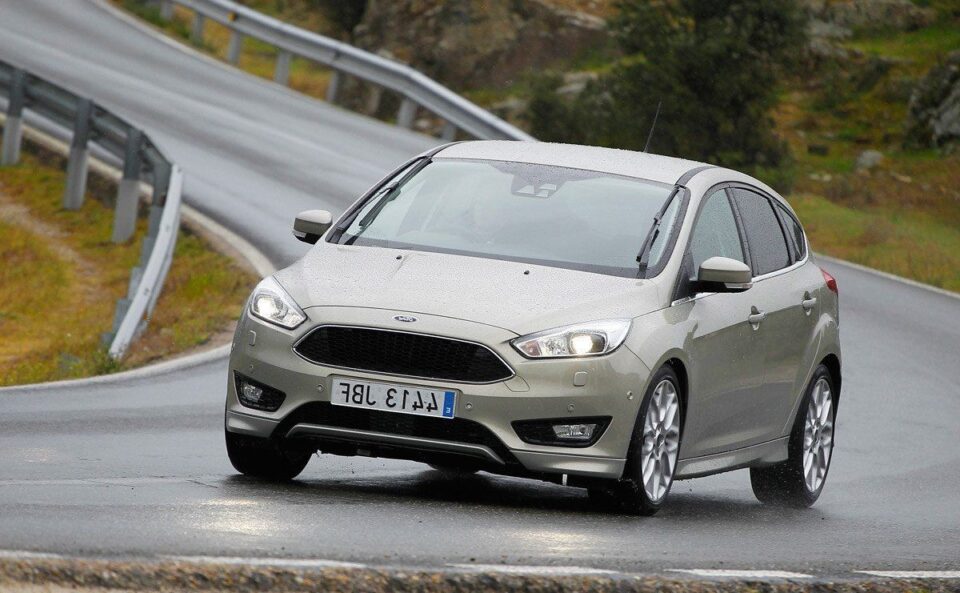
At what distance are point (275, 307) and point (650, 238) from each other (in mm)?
1823

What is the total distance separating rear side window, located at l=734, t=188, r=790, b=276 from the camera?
956 cm

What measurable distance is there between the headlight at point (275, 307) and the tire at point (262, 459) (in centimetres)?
53

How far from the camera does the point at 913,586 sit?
6863 mm

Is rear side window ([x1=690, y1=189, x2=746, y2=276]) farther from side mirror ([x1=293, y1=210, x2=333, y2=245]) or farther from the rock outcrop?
the rock outcrop

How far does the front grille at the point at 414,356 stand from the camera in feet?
24.9

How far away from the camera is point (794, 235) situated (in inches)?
408

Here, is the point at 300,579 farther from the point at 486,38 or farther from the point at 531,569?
the point at 486,38

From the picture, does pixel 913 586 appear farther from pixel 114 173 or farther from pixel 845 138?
pixel 845 138

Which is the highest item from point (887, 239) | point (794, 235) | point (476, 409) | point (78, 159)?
point (794, 235)

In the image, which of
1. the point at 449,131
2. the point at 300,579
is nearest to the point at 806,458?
the point at 300,579

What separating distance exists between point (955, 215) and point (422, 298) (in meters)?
26.6

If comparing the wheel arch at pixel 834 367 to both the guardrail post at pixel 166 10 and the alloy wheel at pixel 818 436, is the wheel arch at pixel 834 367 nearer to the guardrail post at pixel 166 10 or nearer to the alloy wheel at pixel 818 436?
the alloy wheel at pixel 818 436

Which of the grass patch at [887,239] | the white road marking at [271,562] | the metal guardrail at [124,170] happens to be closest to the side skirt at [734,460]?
the white road marking at [271,562]

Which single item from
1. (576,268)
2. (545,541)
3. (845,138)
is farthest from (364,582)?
(845,138)
